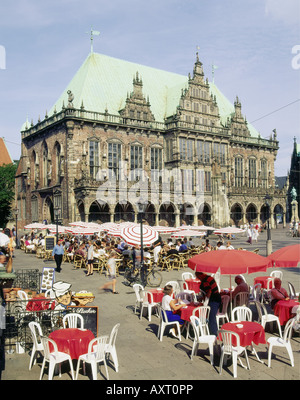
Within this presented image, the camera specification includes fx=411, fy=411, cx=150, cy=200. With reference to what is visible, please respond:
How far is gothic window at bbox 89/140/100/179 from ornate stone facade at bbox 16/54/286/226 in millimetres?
102

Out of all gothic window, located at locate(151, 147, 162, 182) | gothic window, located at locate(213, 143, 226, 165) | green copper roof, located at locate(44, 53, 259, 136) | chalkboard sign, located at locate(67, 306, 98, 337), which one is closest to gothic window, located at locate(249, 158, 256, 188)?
gothic window, located at locate(213, 143, 226, 165)

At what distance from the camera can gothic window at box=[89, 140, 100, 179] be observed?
1650 inches

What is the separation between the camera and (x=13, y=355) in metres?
8.29

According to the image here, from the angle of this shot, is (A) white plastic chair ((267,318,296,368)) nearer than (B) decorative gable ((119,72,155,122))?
Yes

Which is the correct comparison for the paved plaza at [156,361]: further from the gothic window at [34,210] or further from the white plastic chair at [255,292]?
the gothic window at [34,210]

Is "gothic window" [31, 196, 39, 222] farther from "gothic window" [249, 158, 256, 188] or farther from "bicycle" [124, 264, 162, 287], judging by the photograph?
"bicycle" [124, 264, 162, 287]

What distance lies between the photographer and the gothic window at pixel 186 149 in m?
47.9

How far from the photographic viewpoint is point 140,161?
4619 cm

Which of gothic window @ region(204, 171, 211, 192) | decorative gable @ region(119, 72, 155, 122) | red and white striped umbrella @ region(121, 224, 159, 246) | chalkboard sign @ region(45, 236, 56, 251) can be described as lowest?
chalkboard sign @ region(45, 236, 56, 251)

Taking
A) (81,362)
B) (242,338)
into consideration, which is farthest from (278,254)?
(81,362)

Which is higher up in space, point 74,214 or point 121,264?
point 74,214

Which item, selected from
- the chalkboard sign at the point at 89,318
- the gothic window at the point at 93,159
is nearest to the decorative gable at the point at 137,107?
the gothic window at the point at 93,159

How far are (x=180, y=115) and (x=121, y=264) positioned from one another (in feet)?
104
